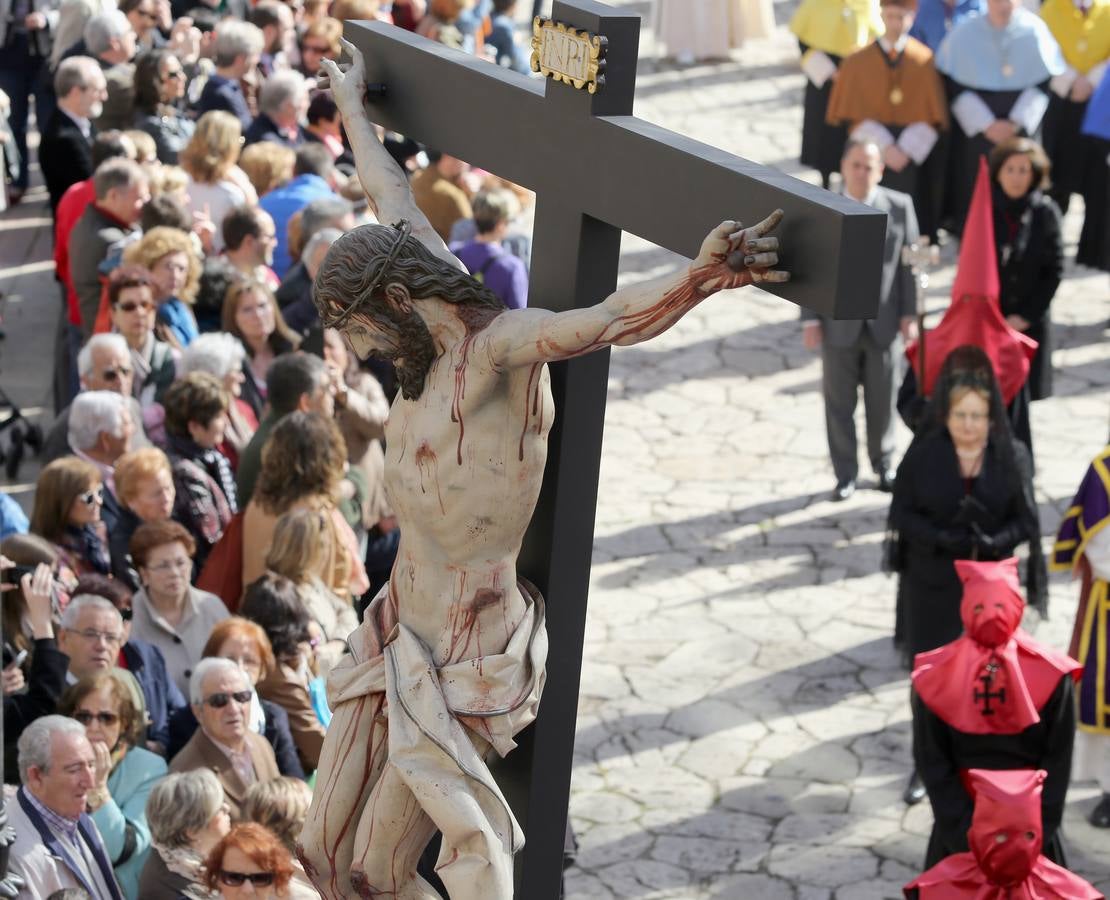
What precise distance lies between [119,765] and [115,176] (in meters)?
3.95

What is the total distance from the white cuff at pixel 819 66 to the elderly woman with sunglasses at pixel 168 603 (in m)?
8.94

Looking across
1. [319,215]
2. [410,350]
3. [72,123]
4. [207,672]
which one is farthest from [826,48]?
[410,350]

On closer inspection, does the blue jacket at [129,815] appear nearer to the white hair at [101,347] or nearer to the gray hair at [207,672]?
the gray hair at [207,672]

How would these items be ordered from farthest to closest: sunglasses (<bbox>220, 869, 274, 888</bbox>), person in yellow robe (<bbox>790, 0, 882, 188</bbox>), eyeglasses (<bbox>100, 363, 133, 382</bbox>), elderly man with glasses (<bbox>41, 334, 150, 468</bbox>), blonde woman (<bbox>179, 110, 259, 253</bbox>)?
person in yellow robe (<bbox>790, 0, 882, 188</bbox>)
blonde woman (<bbox>179, 110, 259, 253</bbox>)
eyeglasses (<bbox>100, 363, 133, 382</bbox>)
elderly man with glasses (<bbox>41, 334, 150, 468</bbox>)
sunglasses (<bbox>220, 869, 274, 888</bbox>)

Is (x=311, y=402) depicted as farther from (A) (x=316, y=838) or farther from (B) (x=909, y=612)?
(A) (x=316, y=838)

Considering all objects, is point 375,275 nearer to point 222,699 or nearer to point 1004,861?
point 222,699

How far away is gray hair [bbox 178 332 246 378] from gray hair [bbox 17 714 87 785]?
266 centimetres

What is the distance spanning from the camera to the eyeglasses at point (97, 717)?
628cm

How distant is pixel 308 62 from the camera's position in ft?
44.6

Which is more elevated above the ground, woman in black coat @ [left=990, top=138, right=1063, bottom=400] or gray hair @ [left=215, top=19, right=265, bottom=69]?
gray hair @ [left=215, top=19, right=265, bottom=69]

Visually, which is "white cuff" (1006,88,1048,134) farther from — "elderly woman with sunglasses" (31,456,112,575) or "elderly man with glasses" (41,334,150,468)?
"elderly woman with sunglasses" (31,456,112,575)

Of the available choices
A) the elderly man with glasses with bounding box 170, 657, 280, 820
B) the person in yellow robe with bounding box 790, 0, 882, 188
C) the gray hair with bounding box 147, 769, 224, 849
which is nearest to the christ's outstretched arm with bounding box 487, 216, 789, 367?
the gray hair with bounding box 147, 769, 224, 849

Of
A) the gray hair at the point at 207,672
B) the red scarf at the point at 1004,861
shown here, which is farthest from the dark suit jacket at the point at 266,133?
the red scarf at the point at 1004,861

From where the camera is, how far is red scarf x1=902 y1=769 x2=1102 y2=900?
6.50m
